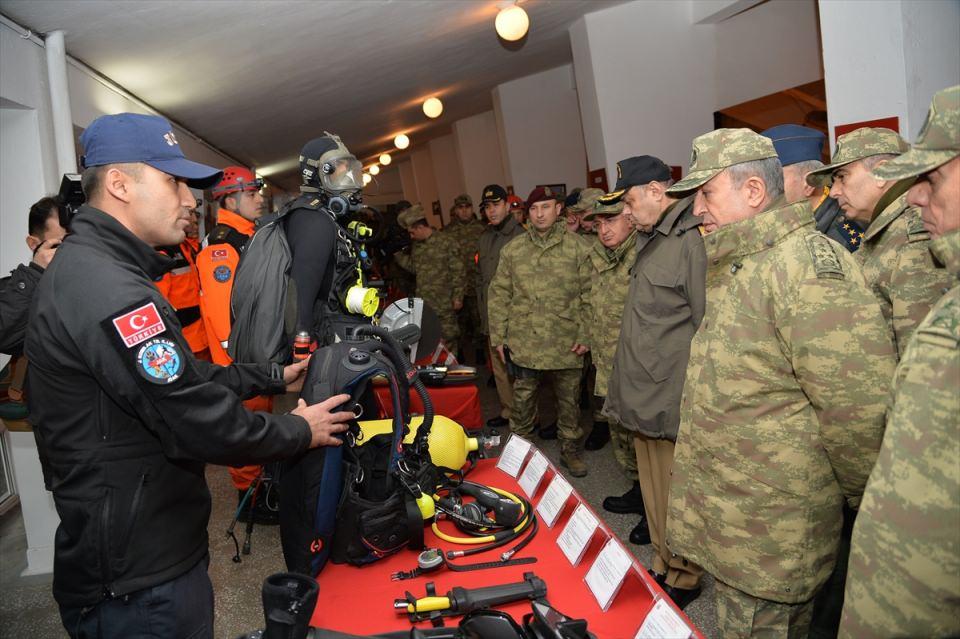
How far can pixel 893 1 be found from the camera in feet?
11.0

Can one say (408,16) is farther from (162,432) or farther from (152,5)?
(162,432)

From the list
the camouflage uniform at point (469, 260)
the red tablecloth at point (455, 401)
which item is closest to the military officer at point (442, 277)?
the camouflage uniform at point (469, 260)

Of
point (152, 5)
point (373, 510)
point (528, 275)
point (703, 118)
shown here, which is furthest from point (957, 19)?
point (152, 5)

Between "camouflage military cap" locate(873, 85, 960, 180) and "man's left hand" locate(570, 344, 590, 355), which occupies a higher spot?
"camouflage military cap" locate(873, 85, 960, 180)

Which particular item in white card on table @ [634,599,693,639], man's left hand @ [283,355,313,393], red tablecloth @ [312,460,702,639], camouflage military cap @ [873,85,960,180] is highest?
camouflage military cap @ [873,85,960,180]

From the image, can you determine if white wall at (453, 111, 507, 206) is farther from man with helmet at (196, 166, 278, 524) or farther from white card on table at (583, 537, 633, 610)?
white card on table at (583, 537, 633, 610)

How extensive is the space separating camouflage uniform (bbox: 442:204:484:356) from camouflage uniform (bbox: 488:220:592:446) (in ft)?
11.2

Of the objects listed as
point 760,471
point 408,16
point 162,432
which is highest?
point 408,16

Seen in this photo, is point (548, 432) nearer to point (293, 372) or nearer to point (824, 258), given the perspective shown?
point (293, 372)

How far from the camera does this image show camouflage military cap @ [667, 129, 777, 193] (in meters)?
1.73

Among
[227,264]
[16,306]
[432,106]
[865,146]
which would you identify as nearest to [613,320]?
[865,146]

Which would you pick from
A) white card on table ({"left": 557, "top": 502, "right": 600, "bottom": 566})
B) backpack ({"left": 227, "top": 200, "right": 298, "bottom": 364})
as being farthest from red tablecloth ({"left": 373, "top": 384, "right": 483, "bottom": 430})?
white card on table ({"left": 557, "top": 502, "right": 600, "bottom": 566})

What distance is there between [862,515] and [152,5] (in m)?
3.88

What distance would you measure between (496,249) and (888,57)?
3463 millimetres
